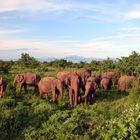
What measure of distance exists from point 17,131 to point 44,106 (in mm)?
2359

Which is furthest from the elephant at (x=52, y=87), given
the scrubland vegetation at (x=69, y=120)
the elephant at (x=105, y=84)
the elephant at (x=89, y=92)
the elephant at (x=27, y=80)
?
the elephant at (x=105, y=84)

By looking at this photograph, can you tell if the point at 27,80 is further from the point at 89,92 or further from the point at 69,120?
the point at 69,120

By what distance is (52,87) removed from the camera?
22.0 metres

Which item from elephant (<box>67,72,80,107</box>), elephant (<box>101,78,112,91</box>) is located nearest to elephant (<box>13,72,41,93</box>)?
elephant (<box>67,72,80,107</box>)

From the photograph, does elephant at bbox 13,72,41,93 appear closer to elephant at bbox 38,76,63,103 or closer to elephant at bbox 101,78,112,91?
elephant at bbox 38,76,63,103

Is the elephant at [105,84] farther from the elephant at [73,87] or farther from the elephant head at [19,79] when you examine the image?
the elephant head at [19,79]

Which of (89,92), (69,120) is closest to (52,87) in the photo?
(89,92)

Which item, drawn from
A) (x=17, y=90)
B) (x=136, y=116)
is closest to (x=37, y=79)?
(x=17, y=90)

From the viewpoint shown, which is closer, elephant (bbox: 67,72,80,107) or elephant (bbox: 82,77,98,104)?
elephant (bbox: 67,72,80,107)

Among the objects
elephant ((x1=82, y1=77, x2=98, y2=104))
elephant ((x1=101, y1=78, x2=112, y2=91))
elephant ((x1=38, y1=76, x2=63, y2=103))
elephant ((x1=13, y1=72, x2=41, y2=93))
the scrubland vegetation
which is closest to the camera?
the scrubland vegetation

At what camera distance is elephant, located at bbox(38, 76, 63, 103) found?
71.5ft

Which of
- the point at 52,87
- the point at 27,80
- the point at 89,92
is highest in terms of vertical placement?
the point at 27,80

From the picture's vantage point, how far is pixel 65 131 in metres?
16.4

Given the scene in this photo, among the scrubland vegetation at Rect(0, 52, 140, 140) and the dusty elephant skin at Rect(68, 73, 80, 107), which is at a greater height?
the dusty elephant skin at Rect(68, 73, 80, 107)
